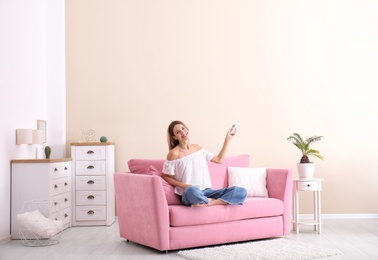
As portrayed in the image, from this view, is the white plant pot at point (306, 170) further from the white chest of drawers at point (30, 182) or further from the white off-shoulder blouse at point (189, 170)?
the white chest of drawers at point (30, 182)

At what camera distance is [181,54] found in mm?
6914

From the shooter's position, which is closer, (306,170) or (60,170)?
(306,170)

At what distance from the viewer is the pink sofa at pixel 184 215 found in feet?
15.8

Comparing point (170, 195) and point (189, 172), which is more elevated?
point (189, 172)

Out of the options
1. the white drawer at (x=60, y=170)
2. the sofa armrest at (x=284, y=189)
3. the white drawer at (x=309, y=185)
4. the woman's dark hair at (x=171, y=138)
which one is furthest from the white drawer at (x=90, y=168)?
the white drawer at (x=309, y=185)

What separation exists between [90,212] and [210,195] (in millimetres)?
1852

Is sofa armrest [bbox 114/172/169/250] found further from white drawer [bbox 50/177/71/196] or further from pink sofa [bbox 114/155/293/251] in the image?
white drawer [bbox 50/177/71/196]

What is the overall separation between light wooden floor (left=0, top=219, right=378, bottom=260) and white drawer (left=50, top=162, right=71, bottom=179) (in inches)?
24.0

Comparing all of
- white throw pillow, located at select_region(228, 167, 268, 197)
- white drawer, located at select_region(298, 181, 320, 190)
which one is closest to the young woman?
white throw pillow, located at select_region(228, 167, 268, 197)

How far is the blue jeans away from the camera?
Result: 4918 mm

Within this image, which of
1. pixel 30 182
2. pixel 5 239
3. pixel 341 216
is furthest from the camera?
pixel 341 216

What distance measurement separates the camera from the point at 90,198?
21.3 ft

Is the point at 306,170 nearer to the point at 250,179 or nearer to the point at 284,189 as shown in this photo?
the point at 284,189

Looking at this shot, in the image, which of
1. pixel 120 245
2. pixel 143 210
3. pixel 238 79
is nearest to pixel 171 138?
pixel 143 210
